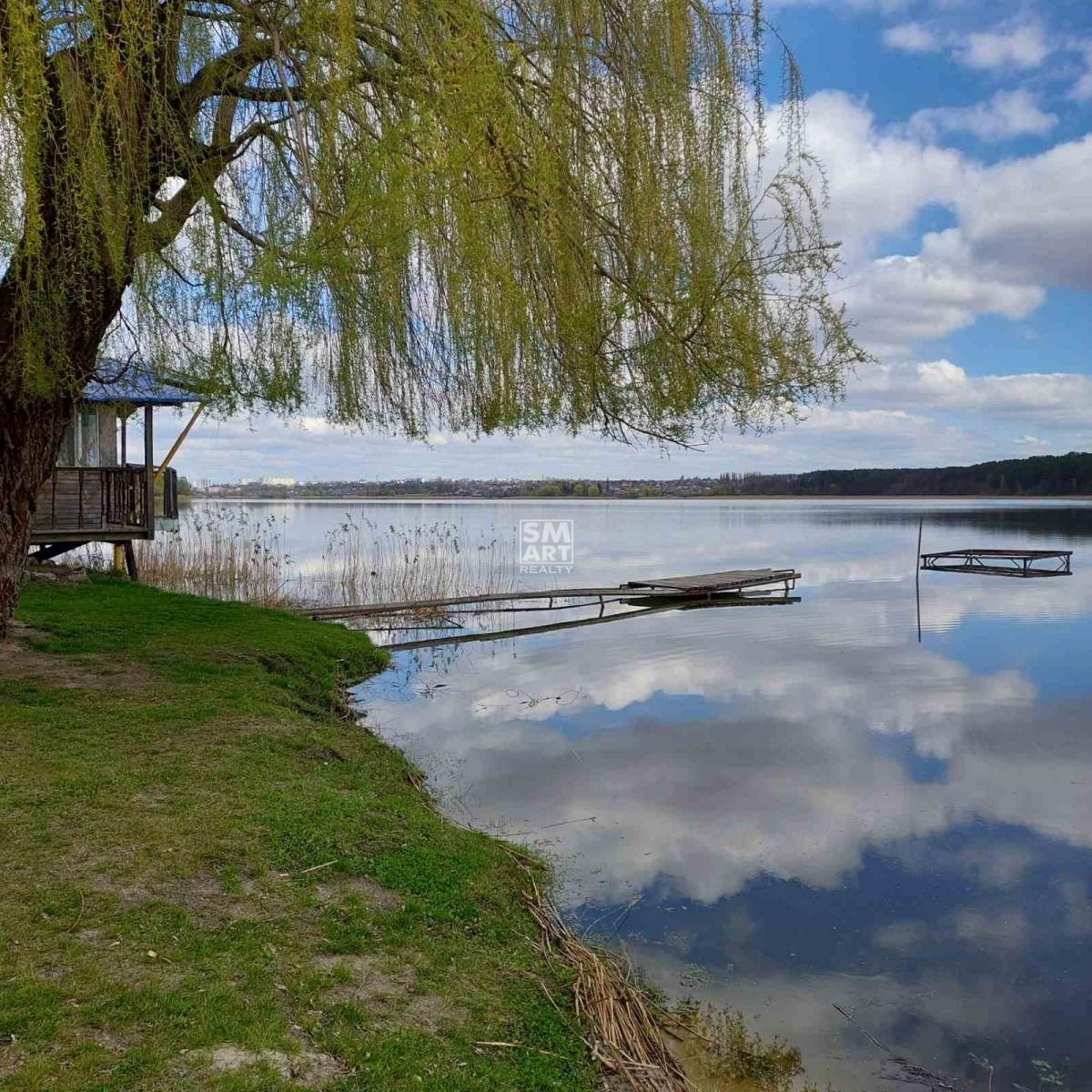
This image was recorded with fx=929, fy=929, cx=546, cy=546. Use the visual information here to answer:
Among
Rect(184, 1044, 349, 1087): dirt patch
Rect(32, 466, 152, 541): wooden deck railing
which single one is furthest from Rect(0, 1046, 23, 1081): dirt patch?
Rect(32, 466, 152, 541): wooden deck railing

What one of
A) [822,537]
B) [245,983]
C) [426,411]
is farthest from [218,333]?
[822,537]

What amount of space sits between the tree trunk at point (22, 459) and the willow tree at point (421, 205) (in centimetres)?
127

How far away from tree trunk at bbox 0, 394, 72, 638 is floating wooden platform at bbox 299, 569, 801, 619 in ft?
24.7

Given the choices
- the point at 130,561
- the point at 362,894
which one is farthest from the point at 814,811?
the point at 130,561

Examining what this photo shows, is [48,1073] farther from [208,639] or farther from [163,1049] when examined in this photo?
[208,639]

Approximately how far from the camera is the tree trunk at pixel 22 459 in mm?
5969

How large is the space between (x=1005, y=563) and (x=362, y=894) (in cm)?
3348

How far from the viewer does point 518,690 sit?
11.2 meters

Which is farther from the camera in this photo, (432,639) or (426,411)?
(432,639)

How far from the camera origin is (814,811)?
7.34 meters

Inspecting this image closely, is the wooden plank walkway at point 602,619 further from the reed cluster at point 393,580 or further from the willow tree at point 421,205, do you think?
the willow tree at point 421,205

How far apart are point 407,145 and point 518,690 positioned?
833 centimetres

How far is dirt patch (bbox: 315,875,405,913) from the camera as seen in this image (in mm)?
3744

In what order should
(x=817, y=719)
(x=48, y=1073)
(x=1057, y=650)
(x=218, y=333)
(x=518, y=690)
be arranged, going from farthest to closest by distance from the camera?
(x=1057, y=650) → (x=518, y=690) → (x=817, y=719) → (x=218, y=333) → (x=48, y=1073)
